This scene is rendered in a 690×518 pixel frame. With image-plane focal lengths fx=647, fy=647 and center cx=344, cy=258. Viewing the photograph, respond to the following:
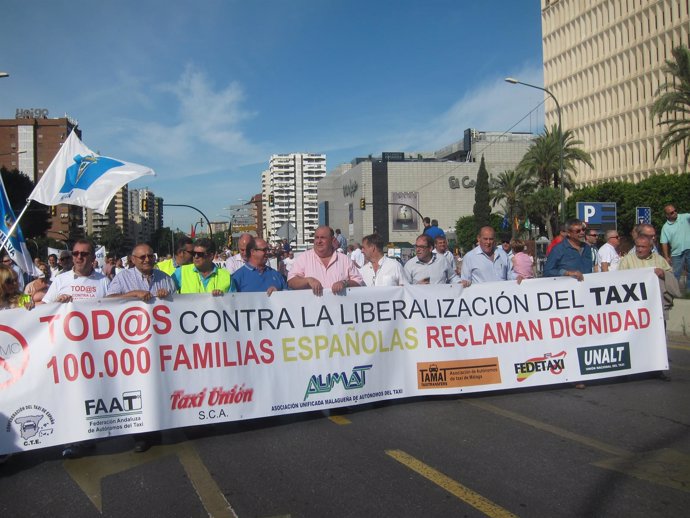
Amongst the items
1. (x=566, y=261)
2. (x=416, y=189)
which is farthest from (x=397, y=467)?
(x=416, y=189)

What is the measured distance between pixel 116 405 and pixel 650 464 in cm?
423

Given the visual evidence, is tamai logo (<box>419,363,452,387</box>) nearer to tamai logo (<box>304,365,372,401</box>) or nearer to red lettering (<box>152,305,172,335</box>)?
tamai logo (<box>304,365,372,401</box>)

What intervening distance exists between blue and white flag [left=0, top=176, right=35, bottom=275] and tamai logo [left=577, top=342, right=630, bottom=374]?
708cm

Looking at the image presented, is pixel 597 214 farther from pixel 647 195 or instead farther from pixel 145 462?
pixel 647 195

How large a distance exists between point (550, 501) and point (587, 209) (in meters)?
20.8

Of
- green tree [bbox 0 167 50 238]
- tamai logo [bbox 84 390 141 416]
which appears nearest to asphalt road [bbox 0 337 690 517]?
tamai logo [bbox 84 390 141 416]

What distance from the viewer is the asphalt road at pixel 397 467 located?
4115 millimetres

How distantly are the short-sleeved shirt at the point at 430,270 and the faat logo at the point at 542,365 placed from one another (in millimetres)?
1645

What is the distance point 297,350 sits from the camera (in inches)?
245

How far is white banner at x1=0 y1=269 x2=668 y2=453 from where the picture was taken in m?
5.33

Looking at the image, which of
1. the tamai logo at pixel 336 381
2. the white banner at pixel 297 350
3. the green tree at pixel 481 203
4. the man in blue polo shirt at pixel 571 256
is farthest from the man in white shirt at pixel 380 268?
the green tree at pixel 481 203

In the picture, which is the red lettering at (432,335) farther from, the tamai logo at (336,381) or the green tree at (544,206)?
the green tree at (544,206)

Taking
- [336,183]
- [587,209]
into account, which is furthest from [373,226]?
[587,209]

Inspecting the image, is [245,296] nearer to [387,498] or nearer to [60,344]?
[60,344]
